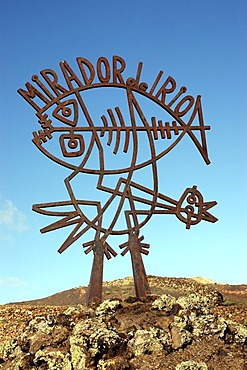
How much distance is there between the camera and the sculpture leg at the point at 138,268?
792cm

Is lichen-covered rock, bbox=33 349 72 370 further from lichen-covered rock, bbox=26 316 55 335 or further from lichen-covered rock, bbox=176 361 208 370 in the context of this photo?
lichen-covered rock, bbox=176 361 208 370

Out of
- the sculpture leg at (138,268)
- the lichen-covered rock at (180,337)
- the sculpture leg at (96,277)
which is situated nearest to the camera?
the lichen-covered rock at (180,337)

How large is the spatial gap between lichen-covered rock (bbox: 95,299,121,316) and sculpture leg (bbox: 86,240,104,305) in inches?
24.8

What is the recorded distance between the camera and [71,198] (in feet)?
26.4

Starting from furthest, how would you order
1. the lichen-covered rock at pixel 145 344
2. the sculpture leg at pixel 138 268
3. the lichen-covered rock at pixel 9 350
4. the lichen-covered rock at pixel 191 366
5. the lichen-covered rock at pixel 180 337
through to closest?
the sculpture leg at pixel 138 268, the lichen-covered rock at pixel 9 350, the lichen-covered rock at pixel 180 337, the lichen-covered rock at pixel 145 344, the lichen-covered rock at pixel 191 366

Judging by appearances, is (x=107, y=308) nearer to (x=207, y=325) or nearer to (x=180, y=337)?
(x=180, y=337)

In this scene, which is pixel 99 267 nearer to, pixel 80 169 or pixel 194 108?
pixel 80 169

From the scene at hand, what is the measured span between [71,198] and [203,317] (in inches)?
107

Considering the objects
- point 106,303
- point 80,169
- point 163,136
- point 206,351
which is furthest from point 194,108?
point 206,351

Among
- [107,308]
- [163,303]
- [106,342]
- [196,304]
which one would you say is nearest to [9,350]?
[107,308]

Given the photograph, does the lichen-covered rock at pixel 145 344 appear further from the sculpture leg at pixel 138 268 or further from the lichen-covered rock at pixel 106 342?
the sculpture leg at pixel 138 268

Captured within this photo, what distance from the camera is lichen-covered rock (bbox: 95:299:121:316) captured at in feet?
22.5

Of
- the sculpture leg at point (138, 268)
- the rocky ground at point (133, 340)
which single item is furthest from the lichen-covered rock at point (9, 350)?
the sculpture leg at point (138, 268)

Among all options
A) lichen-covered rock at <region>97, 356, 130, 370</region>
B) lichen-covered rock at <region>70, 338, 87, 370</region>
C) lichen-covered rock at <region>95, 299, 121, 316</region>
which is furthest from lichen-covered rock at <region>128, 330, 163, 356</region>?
lichen-covered rock at <region>95, 299, 121, 316</region>
